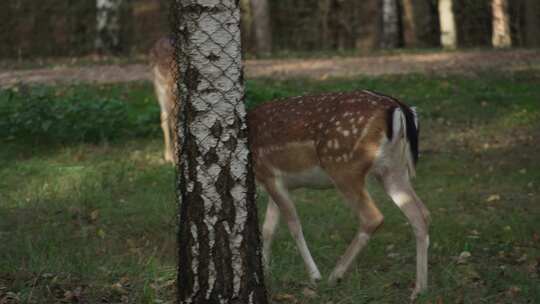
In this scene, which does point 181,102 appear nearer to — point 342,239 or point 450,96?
point 342,239

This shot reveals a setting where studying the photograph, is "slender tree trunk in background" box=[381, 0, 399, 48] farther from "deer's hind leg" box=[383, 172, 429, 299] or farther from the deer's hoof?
the deer's hoof

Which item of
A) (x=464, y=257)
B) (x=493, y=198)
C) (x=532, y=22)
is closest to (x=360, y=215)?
(x=464, y=257)

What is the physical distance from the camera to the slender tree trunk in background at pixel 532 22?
22.5 meters

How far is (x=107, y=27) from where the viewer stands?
21.8 metres

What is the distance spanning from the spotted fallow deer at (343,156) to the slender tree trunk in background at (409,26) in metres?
17.0

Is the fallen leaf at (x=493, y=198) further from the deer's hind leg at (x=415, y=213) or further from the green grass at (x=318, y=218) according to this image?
the deer's hind leg at (x=415, y=213)

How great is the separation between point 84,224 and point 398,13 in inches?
649

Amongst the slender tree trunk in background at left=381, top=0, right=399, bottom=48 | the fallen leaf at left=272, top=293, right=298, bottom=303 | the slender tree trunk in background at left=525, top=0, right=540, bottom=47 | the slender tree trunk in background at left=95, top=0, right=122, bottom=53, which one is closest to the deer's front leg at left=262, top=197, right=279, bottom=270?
the fallen leaf at left=272, top=293, right=298, bottom=303

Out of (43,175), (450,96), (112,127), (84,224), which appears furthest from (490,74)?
(84,224)

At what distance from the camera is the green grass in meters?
6.58

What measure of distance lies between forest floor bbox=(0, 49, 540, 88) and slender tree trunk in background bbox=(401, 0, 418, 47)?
235 inches

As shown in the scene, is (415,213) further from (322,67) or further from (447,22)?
(447,22)

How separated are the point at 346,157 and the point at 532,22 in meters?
16.5

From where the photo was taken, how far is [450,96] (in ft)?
46.2
